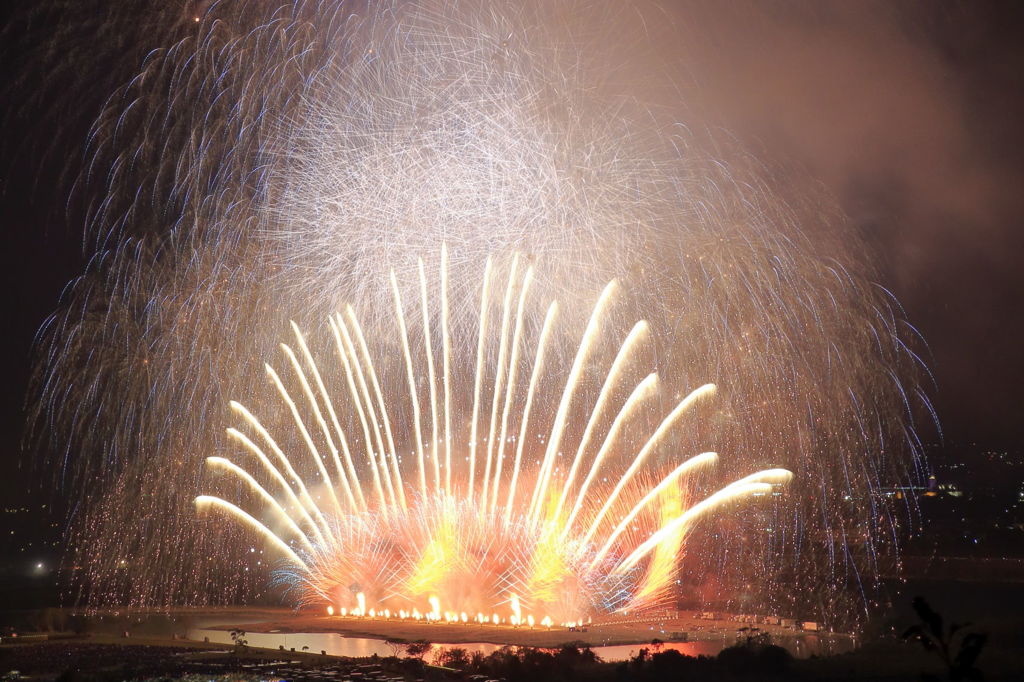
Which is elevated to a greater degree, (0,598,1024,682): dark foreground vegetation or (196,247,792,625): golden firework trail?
(196,247,792,625): golden firework trail

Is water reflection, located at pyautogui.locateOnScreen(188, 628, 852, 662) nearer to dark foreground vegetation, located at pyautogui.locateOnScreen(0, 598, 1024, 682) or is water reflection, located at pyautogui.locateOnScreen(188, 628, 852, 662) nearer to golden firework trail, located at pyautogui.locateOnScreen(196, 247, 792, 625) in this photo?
dark foreground vegetation, located at pyautogui.locateOnScreen(0, 598, 1024, 682)

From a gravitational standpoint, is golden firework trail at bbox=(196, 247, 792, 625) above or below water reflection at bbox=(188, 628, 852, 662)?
above

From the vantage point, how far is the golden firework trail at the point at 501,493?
99.4 feet

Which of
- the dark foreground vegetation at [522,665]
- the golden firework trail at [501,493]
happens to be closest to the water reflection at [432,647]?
the dark foreground vegetation at [522,665]

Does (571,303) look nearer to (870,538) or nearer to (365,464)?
(365,464)

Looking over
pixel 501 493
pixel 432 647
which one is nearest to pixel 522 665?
pixel 432 647

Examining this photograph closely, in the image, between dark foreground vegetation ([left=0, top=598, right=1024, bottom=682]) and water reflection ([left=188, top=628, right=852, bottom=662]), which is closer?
dark foreground vegetation ([left=0, top=598, right=1024, bottom=682])

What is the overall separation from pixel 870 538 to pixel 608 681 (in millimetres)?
37704

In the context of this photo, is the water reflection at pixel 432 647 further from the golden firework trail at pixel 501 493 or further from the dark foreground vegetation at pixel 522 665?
the golden firework trail at pixel 501 493

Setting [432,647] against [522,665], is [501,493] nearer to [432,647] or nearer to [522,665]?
[432,647]

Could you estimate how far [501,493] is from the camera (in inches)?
1522

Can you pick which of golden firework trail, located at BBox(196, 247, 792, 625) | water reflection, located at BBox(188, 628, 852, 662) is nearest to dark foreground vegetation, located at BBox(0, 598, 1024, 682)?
water reflection, located at BBox(188, 628, 852, 662)

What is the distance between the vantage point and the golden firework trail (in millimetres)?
30297

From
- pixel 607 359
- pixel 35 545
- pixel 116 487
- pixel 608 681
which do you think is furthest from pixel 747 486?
pixel 35 545
